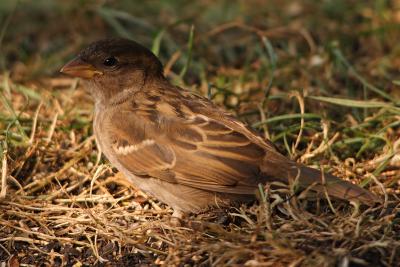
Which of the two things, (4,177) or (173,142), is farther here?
(4,177)

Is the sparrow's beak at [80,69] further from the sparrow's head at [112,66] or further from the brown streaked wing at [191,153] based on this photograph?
the brown streaked wing at [191,153]

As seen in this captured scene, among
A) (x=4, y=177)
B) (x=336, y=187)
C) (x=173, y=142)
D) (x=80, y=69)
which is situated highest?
(x=80, y=69)

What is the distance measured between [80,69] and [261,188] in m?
1.52

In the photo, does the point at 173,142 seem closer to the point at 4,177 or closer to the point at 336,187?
the point at 336,187

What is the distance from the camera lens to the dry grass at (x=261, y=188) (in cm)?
348

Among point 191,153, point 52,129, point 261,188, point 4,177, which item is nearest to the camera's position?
point 261,188

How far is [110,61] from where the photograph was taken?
443 cm

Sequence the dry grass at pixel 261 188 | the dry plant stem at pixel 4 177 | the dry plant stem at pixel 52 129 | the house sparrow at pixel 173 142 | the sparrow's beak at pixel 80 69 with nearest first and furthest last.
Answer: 1. the dry grass at pixel 261 188
2. the house sparrow at pixel 173 142
3. the dry plant stem at pixel 4 177
4. the sparrow's beak at pixel 80 69
5. the dry plant stem at pixel 52 129

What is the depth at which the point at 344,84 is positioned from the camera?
5.67m

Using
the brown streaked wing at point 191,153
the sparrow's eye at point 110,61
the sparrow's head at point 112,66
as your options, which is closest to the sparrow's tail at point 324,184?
the brown streaked wing at point 191,153

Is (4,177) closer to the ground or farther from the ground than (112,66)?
closer to the ground

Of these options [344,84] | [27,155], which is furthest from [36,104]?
[344,84]

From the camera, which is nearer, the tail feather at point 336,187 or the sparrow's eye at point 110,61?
the tail feather at point 336,187

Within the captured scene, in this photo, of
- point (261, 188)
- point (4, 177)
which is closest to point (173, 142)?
point (261, 188)
